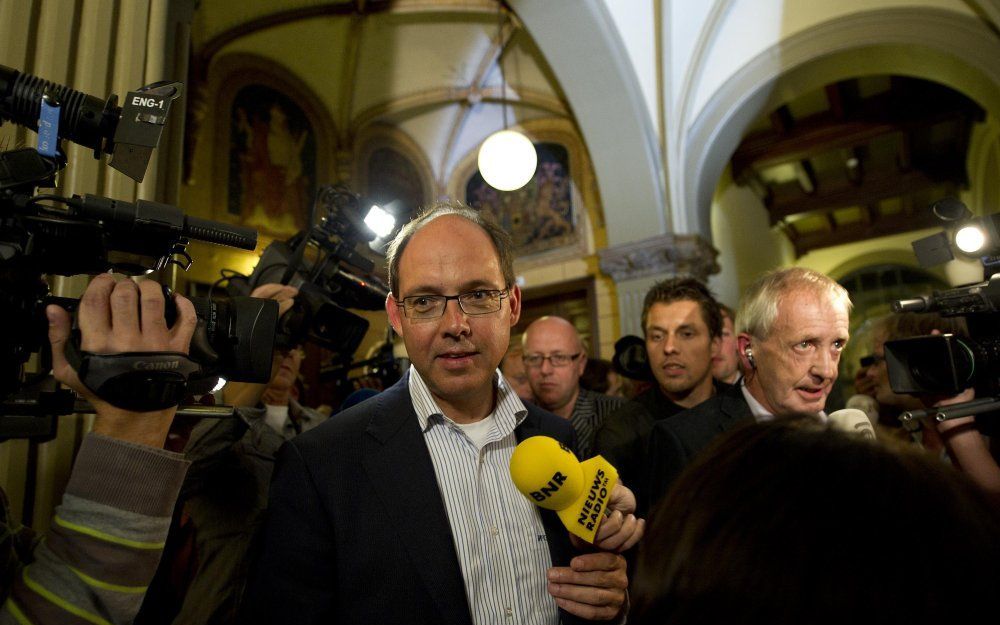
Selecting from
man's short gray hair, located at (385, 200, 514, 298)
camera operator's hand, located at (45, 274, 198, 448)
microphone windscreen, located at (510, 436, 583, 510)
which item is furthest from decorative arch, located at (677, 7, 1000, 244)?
camera operator's hand, located at (45, 274, 198, 448)

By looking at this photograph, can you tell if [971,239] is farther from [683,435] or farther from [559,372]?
[559,372]

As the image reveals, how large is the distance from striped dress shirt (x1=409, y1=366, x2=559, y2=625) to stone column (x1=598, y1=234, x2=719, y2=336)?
551 cm

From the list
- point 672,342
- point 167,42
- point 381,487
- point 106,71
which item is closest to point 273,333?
point 381,487

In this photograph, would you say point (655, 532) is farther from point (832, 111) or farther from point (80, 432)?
point (832, 111)

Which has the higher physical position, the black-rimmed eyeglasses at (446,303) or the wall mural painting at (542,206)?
the wall mural painting at (542,206)

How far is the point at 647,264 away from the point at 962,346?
16.8 feet

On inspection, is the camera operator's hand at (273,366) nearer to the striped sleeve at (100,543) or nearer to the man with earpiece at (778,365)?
the striped sleeve at (100,543)

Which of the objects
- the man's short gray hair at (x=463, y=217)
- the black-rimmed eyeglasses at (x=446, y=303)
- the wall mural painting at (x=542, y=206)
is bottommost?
the black-rimmed eyeglasses at (x=446, y=303)

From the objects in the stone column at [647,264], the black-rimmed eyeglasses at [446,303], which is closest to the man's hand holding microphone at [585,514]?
the black-rimmed eyeglasses at [446,303]

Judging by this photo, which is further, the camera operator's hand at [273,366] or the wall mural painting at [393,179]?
the wall mural painting at [393,179]

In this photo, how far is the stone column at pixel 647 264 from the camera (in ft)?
22.2

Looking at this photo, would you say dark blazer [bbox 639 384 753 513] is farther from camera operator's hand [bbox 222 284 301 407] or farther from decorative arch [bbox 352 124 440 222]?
decorative arch [bbox 352 124 440 222]

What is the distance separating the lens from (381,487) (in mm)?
1312

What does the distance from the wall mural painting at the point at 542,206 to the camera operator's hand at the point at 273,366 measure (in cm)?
687
